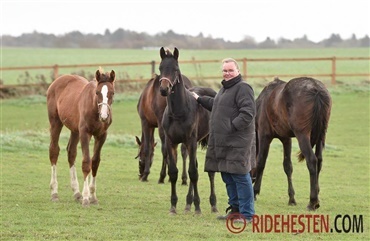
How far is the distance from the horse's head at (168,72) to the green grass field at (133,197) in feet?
5.70

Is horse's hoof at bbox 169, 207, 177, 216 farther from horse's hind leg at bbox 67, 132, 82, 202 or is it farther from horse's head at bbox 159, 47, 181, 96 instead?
horse's hind leg at bbox 67, 132, 82, 202

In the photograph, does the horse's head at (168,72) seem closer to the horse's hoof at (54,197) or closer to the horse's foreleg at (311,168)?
the horse's foreleg at (311,168)

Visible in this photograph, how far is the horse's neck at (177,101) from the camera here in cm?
1032

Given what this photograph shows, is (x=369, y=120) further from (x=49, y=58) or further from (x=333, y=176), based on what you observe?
(x=49, y=58)

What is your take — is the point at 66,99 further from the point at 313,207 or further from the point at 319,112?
the point at 313,207

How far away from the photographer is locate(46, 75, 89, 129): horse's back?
12.0 metres

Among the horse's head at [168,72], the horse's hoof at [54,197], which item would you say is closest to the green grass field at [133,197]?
the horse's hoof at [54,197]

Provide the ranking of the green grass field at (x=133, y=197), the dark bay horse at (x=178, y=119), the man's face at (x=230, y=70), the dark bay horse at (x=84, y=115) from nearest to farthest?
the green grass field at (x=133, y=197)
the man's face at (x=230, y=70)
the dark bay horse at (x=178, y=119)
the dark bay horse at (x=84, y=115)

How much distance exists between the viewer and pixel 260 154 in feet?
42.0

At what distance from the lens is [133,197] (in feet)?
40.8

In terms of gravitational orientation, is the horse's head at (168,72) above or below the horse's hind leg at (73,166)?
above

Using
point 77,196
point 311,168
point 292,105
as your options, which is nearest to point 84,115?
point 77,196

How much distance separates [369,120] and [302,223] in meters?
17.9

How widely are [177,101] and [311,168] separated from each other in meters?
2.44
